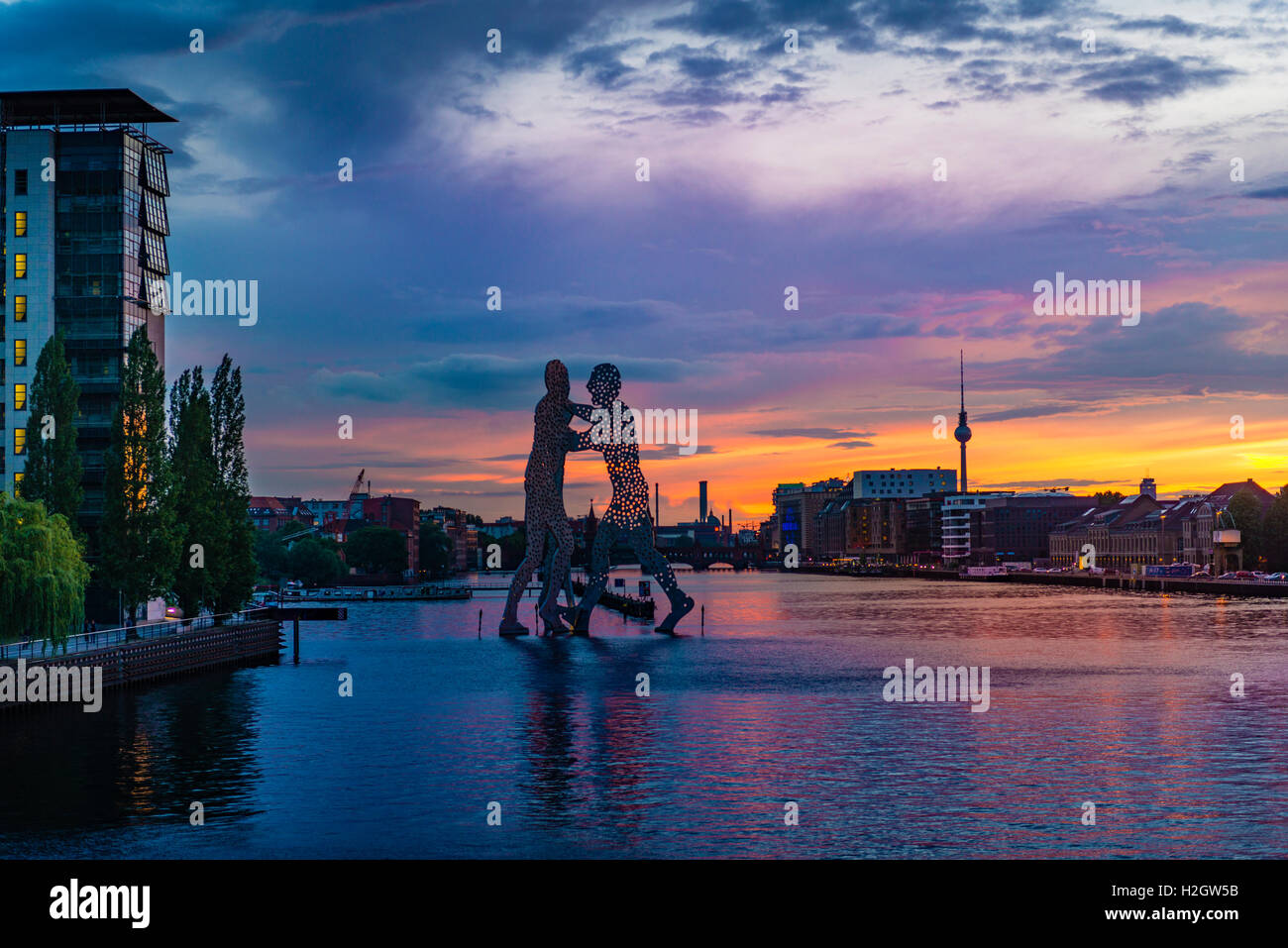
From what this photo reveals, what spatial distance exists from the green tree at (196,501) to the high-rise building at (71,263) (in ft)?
67.2

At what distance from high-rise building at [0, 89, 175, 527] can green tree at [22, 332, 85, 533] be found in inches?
1221

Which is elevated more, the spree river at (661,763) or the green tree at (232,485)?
the green tree at (232,485)

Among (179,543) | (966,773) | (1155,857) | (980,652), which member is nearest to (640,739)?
(966,773)

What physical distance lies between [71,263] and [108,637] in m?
47.6

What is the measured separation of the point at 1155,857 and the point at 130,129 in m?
105

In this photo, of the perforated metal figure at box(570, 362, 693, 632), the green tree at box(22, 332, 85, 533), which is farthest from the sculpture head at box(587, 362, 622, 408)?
the green tree at box(22, 332, 85, 533)

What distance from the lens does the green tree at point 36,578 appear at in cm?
5528

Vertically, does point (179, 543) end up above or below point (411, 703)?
above

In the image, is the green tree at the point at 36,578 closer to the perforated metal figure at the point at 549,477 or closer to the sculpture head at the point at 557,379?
the perforated metal figure at the point at 549,477

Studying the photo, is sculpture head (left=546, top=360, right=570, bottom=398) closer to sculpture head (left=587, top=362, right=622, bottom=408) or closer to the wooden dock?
sculpture head (left=587, top=362, right=622, bottom=408)

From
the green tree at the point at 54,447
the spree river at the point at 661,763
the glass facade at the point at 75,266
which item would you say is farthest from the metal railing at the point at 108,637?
the glass facade at the point at 75,266

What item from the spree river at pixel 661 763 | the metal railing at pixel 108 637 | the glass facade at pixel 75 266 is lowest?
the spree river at pixel 661 763

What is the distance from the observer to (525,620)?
156 metres
